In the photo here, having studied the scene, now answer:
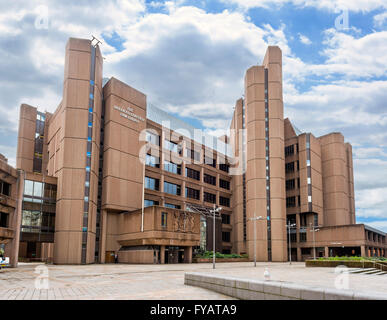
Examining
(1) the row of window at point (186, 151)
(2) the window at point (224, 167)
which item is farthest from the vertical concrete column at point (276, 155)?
(2) the window at point (224, 167)

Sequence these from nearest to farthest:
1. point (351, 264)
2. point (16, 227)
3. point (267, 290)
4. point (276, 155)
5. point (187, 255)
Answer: point (267, 290)
point (351, 264)
point (16, 227)
point (187, 255)
point (276, 155)

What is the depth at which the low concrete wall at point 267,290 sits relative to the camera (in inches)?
410

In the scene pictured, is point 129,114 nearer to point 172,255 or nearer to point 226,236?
point 172,255

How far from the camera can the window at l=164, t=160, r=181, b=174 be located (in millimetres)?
74344

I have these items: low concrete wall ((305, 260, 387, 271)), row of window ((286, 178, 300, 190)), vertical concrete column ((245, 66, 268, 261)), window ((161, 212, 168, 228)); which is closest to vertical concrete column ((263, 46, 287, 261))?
vertical concrete column ((245, 66, 268, 261))

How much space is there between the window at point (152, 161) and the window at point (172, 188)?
447cm

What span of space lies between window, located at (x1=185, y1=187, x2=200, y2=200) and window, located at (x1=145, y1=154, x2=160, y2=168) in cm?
1123

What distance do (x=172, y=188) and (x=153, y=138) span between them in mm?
11340

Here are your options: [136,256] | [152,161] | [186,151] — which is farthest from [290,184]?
[136,256]

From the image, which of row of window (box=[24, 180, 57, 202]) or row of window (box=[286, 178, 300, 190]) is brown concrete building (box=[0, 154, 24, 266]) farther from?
row of window (box=[286, 178, 300, 190])

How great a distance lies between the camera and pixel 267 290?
13188 millimetres

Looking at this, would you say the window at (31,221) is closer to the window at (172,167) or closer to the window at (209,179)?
the window at (172,167)

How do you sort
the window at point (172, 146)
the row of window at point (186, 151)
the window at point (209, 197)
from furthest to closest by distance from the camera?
the window at point (209, 197), the window at point (172, 146), the row of window at point (186, 151)
